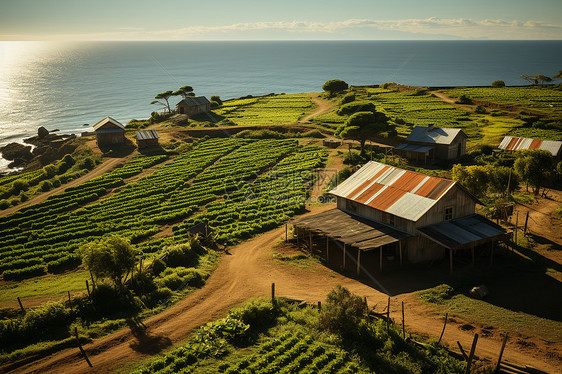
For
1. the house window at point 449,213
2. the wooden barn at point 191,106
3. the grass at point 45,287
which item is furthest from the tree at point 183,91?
the house window at point 449,213

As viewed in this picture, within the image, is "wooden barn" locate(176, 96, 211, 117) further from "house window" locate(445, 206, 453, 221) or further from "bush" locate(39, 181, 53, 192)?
"house window" locate(445, 206, 453, 221)

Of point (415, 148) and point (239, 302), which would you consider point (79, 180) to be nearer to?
point (239, 302)

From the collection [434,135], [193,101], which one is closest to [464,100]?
[434,135]

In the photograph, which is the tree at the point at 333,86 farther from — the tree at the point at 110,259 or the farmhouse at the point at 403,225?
the tree at the point at 110,259

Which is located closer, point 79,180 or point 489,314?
point 489,314

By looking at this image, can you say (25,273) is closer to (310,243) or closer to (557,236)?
(310,243)

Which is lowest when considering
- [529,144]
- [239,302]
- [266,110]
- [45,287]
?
[45,287]
